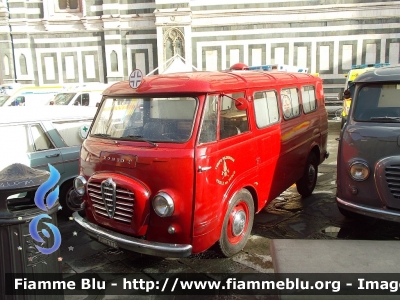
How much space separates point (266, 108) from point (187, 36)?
16.9 meters

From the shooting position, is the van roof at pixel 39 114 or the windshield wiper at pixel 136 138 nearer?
the windshield wiper at pixel 136 138

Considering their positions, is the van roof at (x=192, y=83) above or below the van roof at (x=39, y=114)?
above

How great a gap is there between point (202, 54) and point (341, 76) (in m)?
8.04

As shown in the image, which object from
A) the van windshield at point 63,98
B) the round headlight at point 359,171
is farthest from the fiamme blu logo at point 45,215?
the van windshield at point 63,98

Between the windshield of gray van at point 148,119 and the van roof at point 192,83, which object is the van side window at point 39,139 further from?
the van roof at point 192,83

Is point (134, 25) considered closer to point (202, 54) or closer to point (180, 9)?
point (180, 9)

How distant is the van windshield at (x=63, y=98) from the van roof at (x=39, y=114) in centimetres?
775

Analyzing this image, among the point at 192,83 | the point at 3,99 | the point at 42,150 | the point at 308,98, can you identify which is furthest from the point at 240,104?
the point at 3,99

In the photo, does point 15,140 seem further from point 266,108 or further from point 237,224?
point 266,108

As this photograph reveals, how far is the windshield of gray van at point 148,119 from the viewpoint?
4.01 meters

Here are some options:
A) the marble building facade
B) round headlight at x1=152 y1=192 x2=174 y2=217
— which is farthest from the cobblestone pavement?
the marble building facade

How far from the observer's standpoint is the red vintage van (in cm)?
371

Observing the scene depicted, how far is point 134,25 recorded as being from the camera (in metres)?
21.5

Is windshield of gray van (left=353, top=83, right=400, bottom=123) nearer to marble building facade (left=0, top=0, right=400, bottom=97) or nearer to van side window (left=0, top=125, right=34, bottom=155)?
van side window (left=0, top=125, right=34, bottom=155)
